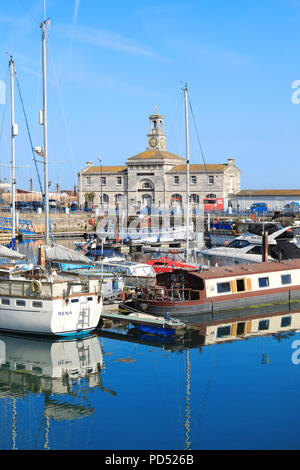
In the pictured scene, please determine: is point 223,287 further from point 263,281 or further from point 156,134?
point 156,134

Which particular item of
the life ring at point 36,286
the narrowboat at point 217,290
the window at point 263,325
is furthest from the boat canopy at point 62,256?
the window at point 263,325

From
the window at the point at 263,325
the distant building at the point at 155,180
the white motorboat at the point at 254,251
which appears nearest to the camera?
the window at the point at 263,325

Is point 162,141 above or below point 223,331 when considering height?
above

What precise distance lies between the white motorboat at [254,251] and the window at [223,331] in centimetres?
1090

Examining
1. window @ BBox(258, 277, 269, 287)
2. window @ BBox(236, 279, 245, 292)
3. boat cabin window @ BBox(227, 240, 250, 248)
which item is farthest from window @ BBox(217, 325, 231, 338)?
boat cabin window @ BBox(227, 240, 250, 248)

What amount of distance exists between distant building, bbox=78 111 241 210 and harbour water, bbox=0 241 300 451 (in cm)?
6007

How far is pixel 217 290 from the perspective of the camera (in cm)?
2742

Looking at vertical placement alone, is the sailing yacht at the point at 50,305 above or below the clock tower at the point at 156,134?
below

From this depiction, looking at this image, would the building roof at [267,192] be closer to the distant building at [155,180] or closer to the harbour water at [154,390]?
the distant building at [155,180]

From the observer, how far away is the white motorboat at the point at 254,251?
36812 millimetres

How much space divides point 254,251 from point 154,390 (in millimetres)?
22081

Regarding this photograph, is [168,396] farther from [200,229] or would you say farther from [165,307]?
[200,229]

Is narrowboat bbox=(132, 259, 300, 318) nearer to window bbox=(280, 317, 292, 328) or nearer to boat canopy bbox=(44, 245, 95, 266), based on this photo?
window bbox=(280, 317, 292, 328)

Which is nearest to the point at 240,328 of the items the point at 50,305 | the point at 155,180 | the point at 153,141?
the point at 50,305
